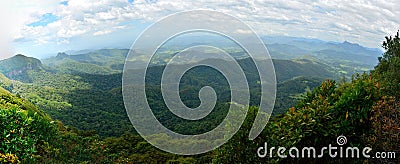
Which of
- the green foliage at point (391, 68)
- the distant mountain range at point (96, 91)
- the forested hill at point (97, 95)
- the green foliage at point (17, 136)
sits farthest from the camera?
the distant mountain range at point (96, 91)

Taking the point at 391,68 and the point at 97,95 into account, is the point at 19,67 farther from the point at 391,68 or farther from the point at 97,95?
the point at 391,68

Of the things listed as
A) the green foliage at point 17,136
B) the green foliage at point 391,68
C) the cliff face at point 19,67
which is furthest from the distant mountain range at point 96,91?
the green foliage at point 17,136

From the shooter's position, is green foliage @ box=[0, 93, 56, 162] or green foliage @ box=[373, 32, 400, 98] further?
green foliage @ box=[373, 32, 400, 98]

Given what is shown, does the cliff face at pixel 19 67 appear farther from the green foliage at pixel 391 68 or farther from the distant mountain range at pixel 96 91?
the green foliage at pixel 391 68

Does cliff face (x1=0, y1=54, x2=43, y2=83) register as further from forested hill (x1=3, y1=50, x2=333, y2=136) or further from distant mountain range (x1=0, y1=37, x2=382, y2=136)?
forested hill (x1=3, y1=50, x2=333, y2=136)

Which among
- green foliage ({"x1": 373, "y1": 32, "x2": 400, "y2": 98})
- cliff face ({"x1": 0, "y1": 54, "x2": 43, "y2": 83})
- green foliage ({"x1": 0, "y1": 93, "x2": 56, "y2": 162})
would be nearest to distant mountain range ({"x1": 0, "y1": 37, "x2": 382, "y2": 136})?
cliff face ({"x1": 0, "y1": 54, "x2": 43, "y2": 83})

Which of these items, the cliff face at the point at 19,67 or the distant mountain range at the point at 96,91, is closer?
the distant mountain range at the point at 96,91

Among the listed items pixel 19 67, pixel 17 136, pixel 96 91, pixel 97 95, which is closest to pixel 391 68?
pixel 17 136

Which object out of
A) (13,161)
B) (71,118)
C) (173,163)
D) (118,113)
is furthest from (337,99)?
(118,113)
